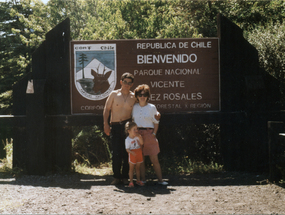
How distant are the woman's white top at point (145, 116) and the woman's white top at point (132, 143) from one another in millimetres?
294

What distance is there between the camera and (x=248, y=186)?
5.34 m

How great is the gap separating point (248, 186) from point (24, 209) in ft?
11.5

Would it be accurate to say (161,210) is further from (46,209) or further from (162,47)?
(162,47)

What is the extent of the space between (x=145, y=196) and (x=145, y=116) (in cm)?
137

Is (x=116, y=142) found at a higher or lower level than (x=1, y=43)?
lower

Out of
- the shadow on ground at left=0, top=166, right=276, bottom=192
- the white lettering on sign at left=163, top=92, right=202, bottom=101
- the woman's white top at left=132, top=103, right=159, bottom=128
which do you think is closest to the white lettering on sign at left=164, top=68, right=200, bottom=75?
the white lettering on sign at left=163, top=92, right=202, bottom=101

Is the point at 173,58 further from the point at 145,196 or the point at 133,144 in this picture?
the point at 145,196

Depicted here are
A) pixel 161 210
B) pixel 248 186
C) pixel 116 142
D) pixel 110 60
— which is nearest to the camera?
pixel 161 210

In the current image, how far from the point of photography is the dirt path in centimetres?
409

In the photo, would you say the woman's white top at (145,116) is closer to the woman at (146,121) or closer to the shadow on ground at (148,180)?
the woman at (146,121)

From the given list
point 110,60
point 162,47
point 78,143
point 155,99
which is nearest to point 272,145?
point 155,99

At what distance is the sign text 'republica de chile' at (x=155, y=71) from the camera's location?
662 centimetres

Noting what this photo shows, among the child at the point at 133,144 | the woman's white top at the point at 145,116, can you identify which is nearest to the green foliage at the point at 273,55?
the woman's white top at the point at 145,116

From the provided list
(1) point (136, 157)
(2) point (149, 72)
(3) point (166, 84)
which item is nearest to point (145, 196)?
(1) point (136, 157)
